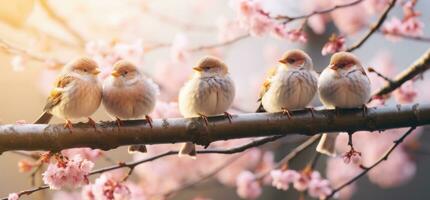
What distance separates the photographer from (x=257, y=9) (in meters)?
1.54

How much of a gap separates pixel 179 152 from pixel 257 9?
1.82 ft

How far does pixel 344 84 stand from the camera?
1.08m

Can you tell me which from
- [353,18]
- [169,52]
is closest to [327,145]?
[169,52]

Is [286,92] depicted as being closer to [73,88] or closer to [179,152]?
[179,152]

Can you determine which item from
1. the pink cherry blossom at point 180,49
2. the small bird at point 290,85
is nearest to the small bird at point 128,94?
the small bird at point 290,85

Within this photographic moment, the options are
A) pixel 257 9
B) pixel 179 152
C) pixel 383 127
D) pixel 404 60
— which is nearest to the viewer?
pixel 383 127

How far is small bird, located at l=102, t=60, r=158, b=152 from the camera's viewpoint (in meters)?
1.09

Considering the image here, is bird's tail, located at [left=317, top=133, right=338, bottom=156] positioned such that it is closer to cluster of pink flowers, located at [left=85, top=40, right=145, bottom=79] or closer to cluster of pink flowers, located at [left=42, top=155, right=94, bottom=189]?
cluster of pink flowers, located at [left=42, top=155, right=94, bottom=189]

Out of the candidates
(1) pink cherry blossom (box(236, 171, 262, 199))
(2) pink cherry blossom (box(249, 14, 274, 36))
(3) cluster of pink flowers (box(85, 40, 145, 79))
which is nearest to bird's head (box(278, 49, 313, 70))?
(2) pink cherry blossom (box(249, 14, 274, 36))

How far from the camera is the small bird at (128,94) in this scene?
1.09 metres

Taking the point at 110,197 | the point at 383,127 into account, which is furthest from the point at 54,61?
the point at 383,127

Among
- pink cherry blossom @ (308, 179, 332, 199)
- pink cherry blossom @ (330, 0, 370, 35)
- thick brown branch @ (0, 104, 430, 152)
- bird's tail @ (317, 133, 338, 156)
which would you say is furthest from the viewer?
pink cherry blossom @ (330, 0, 370, 35)

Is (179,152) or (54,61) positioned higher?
(54,61)

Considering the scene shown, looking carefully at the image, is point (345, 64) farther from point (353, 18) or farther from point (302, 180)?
point (353, 18)
